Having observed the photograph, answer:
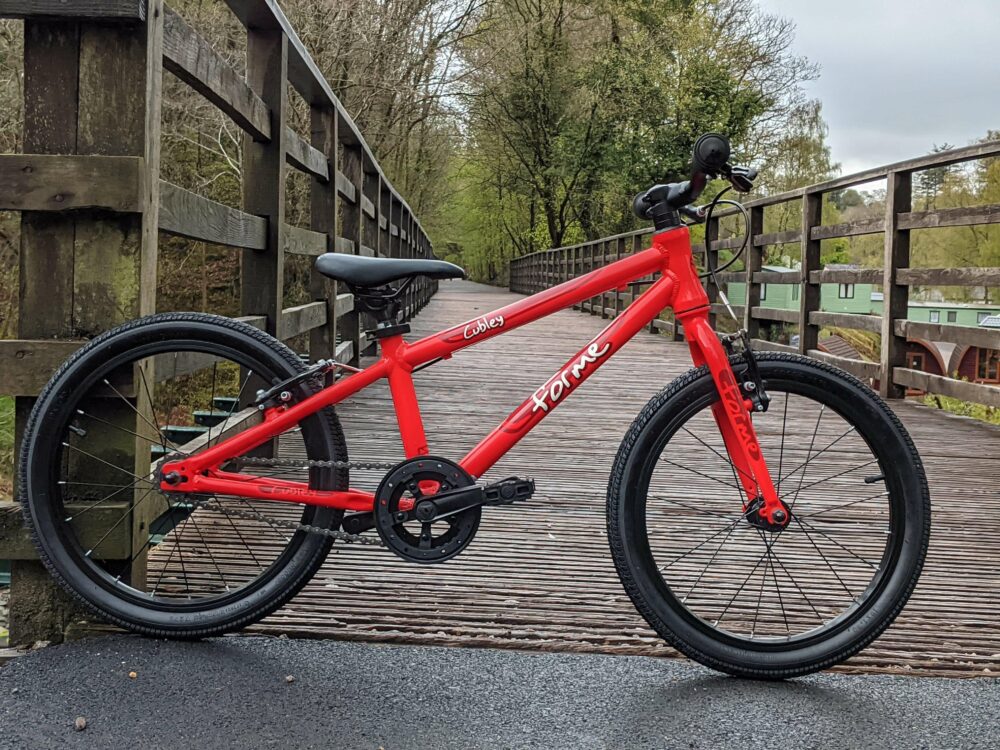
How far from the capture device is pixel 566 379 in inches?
89.3

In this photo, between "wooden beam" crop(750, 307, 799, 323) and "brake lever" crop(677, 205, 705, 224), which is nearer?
"brake lever" crop(677, 205, 705, 224)

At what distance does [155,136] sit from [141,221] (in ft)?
0.64

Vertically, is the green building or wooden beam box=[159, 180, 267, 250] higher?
the green building

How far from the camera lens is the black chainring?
2178 millimetres

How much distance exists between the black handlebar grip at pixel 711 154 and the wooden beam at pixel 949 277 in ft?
11.4

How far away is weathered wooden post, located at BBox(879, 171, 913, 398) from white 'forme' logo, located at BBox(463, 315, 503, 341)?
4.41m

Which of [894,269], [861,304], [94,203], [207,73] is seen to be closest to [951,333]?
[894,269]

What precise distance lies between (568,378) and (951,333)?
4.08 metres

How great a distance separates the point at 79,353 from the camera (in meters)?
2.19

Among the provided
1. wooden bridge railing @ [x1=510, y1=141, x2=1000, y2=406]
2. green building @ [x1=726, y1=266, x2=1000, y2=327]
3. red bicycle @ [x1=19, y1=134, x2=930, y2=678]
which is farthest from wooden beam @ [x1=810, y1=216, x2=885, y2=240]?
green building @ [x1=726, y1=266, x2=1000, y2=327]

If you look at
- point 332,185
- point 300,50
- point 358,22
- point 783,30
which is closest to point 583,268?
point 358,22

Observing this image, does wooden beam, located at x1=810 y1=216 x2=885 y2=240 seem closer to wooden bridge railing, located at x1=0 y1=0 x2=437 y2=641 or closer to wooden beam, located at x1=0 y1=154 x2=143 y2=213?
wooden bridge railing, located at x1=0 y1=0 x2=437 y2=641

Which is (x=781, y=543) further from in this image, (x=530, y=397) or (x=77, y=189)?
(x=77, y=189)

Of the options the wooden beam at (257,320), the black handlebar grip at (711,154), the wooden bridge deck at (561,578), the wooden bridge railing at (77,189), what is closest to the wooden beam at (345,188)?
the wooden bridge deck at (561,578)
